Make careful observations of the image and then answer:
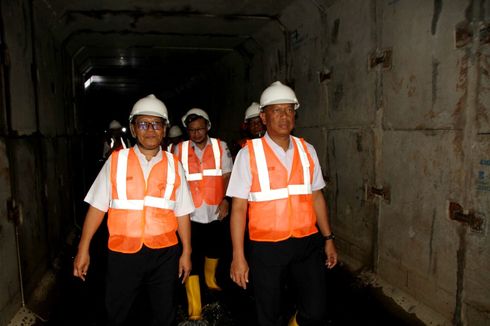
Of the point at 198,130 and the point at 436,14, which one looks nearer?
the point at 436,14

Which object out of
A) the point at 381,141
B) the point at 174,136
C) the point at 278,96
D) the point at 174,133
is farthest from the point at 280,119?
the point at 174,133

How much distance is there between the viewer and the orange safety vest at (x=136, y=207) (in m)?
2.50

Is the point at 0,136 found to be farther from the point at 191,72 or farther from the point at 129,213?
the point at 191,72

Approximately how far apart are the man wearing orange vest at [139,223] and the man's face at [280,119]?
79 cm

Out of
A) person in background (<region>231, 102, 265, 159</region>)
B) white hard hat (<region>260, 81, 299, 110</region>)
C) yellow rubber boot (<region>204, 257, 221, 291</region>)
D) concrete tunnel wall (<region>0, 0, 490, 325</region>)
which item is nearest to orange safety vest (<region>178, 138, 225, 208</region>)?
person in background (<region>231, 102, 265, 159</region>)

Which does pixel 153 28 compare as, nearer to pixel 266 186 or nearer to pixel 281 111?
pixel 281 111

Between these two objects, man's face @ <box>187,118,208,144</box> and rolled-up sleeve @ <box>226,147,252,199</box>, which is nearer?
rolled-up sleeve @ <box>226,147,252,199</box>

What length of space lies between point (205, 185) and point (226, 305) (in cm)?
125

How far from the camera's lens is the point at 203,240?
3928 millimetres

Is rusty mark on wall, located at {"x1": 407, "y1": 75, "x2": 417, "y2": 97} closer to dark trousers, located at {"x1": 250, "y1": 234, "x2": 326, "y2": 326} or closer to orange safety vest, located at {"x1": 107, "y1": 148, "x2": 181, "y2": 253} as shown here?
dark trousers, located at {"x1": 250, "y1": 234, "x2": 326, "y2": 326}

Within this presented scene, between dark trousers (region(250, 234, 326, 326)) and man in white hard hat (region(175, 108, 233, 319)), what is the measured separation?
4.31ft

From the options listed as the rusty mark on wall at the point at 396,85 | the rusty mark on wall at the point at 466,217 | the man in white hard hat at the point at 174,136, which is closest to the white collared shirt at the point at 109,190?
the rusty mark on wall at the point at 466,217

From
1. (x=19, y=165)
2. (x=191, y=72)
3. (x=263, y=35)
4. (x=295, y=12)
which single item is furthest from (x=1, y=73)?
(x=191, y=72)

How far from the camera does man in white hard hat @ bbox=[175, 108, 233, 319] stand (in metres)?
3.85
